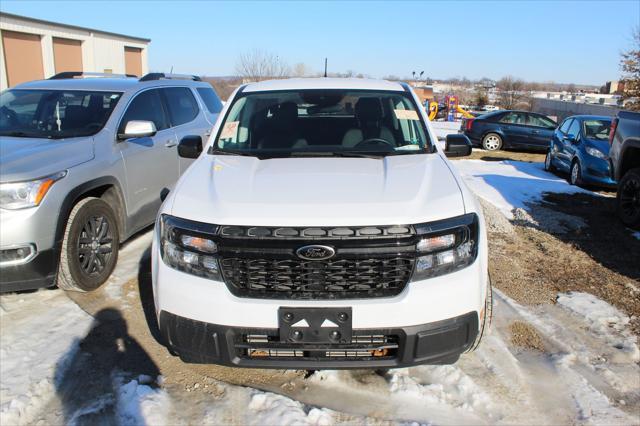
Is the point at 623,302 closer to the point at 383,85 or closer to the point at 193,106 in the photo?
the point at 383,85

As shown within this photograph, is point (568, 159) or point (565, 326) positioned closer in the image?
point (565, 326)

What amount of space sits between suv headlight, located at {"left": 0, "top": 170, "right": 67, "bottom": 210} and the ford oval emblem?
2.26 metres

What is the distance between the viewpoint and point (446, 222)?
2.58 meters

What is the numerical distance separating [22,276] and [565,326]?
13.1 ft

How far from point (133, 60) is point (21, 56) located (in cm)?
Result: 1262

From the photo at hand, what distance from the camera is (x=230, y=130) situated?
392 centimetres

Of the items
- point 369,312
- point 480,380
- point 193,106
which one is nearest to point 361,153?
point 369,312

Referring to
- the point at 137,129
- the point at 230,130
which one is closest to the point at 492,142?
the point at 137,129

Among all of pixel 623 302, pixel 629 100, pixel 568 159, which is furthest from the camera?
pixel 629 100

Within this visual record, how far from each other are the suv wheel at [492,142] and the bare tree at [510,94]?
3838cm

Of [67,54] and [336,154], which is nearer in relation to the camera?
[336,154]

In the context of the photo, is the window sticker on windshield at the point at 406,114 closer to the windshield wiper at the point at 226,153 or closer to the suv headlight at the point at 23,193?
the windshield wiper at the point at 226,153

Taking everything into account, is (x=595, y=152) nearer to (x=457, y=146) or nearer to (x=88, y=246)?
(x=457, y=146)

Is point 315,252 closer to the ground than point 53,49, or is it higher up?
closer to the ground
